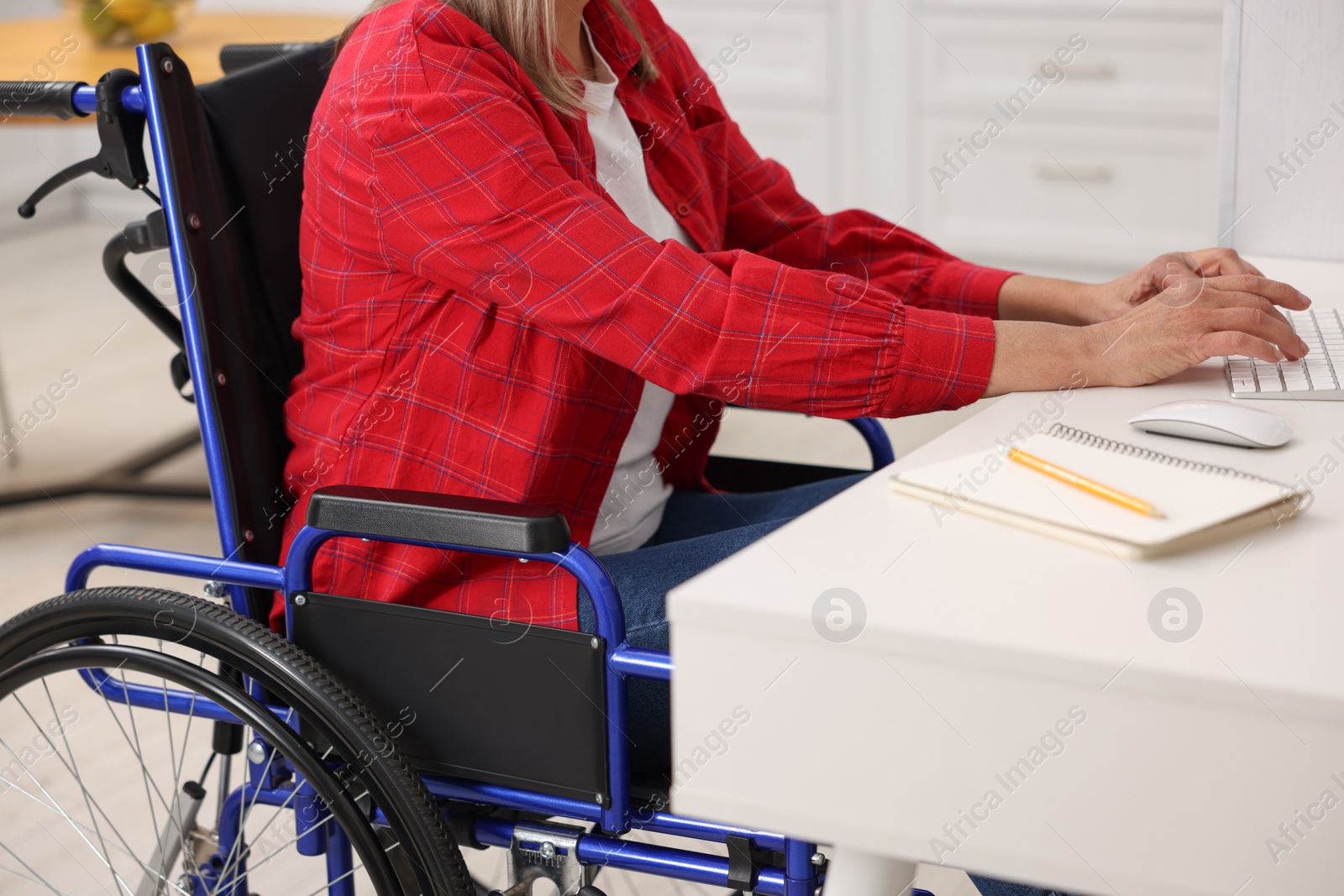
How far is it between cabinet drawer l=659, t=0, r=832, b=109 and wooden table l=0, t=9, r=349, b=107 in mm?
897

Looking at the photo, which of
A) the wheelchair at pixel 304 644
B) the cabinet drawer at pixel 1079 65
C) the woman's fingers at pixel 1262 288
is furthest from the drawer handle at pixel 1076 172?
the wheelchair at pixel 304 644

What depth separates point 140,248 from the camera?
1084 mm

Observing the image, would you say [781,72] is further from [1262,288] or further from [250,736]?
[250,736]

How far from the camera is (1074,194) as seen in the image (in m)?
2.91

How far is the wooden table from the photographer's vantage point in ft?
7.19

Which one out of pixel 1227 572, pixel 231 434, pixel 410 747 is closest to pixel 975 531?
pixel 1227 572

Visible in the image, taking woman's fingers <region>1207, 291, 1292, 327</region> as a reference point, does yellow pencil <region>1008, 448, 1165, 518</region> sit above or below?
below

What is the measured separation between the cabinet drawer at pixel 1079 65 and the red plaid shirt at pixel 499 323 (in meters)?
2.06

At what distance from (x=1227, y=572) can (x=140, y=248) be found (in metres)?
0.87

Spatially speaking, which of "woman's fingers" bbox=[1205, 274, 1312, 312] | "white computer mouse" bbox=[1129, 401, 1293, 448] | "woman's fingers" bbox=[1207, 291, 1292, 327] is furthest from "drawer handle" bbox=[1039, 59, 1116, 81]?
"white computer mouse" bbox=[1129, 401, 1293, 448]

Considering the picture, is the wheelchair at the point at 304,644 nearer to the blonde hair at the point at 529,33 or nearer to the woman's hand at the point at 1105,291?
the blonde hair at the point at 529,33

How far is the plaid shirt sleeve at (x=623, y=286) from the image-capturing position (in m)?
0.89

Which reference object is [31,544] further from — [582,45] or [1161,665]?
[1161,665]

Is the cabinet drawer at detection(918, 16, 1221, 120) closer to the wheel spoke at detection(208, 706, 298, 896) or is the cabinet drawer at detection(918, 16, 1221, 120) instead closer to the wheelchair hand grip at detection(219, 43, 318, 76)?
the wheelchair hand grip at detection(219, 43, 318, 76)
